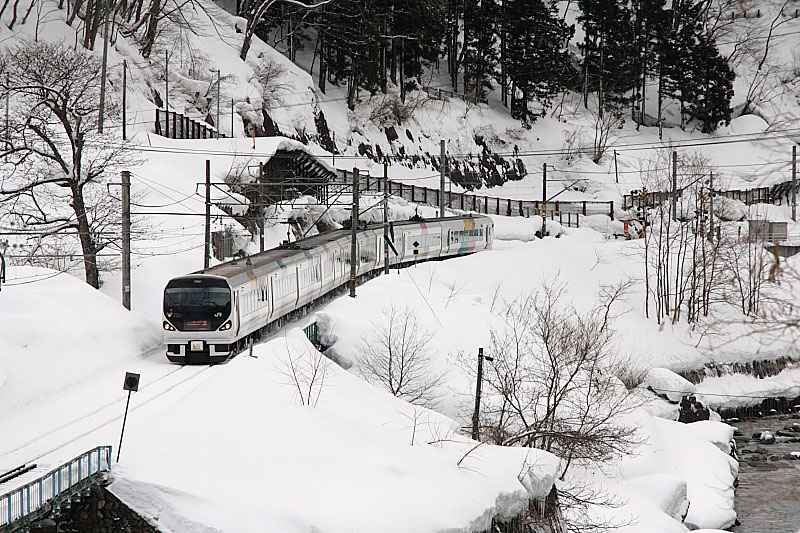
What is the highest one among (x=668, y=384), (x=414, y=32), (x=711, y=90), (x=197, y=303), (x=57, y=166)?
(x=414, y=32)

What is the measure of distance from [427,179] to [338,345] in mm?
43563

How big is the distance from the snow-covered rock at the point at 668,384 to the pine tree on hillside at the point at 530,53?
48.7m

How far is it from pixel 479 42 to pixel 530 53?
17.8ft

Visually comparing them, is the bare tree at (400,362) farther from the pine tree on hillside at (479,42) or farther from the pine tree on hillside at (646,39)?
the pine tree on hillside at (646,39)

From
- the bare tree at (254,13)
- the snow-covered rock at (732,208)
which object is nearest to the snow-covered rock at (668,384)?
the snow-covered rock at (732,208)

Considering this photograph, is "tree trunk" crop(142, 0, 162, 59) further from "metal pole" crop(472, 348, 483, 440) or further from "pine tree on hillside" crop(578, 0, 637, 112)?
"pine tree on hillside" crop(578, 0, 637, 112)

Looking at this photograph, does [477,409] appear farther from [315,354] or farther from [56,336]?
[56,336]

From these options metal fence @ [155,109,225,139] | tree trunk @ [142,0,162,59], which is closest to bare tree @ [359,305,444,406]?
metal fence @ [155,109,225,139]

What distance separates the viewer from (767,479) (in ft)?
93.2

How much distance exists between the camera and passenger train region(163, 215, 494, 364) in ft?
77.4

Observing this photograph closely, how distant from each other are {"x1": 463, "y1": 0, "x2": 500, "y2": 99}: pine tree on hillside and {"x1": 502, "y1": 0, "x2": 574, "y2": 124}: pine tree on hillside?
1.40 metres

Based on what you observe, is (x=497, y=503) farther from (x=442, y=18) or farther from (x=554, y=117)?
(x=554, y=117)

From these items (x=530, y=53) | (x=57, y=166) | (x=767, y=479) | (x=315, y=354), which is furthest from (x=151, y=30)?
(x=767, y=479)

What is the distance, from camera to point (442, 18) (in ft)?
257
